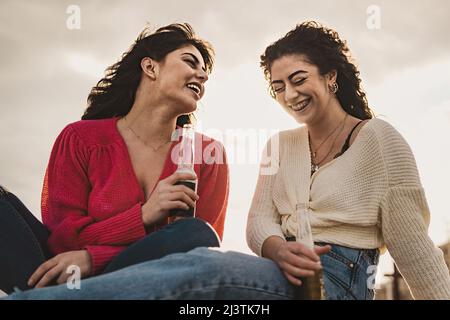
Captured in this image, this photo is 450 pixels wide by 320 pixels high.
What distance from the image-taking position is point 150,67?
11.4ft

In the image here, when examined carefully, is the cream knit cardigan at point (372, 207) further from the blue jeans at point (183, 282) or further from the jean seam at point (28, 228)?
the jean seam at point (28, 228)

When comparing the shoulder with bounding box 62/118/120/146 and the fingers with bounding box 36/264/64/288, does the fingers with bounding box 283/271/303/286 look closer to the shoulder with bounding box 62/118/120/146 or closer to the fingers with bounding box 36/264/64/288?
the fingers with bounding box 36/264/64/288

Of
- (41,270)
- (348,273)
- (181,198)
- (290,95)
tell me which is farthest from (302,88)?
(41,270)

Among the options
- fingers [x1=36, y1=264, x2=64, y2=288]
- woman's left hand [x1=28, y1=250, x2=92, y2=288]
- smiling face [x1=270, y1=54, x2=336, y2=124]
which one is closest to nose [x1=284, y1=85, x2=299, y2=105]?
smiling face [x1=270, y1=54, x2=336, y2=124]

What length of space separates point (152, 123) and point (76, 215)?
82 centimetres

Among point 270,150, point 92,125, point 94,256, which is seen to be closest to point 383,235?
point 270,150

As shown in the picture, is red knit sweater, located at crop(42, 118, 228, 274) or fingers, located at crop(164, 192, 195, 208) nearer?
fingers, located at crop(164, 192, 195, 208)

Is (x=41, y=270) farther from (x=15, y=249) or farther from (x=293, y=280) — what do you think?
(x=293, y=280)

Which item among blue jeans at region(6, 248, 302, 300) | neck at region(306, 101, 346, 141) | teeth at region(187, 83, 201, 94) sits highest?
teeth at region(187, 83, 201, 94)

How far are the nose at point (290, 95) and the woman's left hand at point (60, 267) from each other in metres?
1.30

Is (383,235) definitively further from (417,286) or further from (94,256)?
(94,256)

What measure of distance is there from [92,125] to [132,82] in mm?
446

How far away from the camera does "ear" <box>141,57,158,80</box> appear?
3447 mm

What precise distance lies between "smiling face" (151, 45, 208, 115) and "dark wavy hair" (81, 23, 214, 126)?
9 cm
